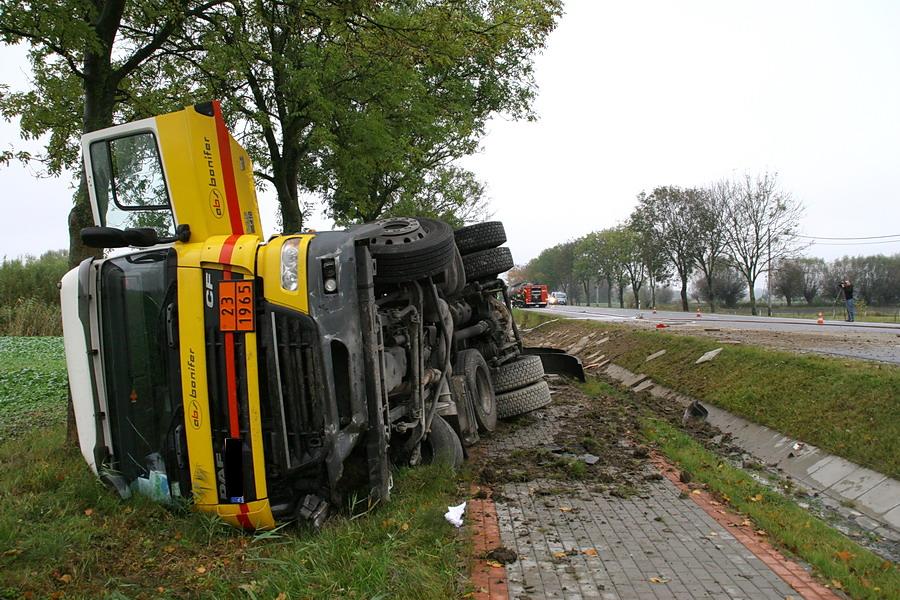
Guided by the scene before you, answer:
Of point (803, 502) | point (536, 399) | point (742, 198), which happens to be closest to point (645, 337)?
point (536, 399)

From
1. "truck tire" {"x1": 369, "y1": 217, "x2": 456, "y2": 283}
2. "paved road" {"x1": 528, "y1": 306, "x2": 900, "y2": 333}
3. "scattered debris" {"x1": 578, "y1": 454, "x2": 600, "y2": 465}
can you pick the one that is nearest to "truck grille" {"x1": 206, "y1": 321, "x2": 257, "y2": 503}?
"truck tire" {"x1": 369, "y1": 217, "x2": 456, "y2": 283}

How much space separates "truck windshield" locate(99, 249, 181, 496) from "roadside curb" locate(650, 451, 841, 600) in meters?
3.84

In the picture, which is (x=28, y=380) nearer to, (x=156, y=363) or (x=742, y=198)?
(x=156, y=363)

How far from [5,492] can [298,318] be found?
306 cm

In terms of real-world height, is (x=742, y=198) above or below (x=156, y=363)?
above

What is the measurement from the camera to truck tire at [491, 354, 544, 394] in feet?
27.6

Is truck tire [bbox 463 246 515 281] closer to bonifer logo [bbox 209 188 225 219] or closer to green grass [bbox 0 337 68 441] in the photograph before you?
bonifer logo [bbox 209 188 225 219]

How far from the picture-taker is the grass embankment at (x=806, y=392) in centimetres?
699

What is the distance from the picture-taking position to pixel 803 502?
6441 millimetres

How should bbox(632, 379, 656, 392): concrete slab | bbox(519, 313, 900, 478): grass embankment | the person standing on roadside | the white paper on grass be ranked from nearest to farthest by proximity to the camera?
the white paper on grass → bbox(519, 313, 900, 478): grass embankment → bbox(632, 379, 656, 392): concrete slab → the person standing on roadside

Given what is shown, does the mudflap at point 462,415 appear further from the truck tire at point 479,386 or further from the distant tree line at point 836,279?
the distant tree line at point 836,279

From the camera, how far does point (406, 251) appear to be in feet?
17.1

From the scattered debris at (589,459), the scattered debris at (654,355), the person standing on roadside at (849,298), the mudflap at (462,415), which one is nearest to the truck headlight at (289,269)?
the mudflap at (462,415)

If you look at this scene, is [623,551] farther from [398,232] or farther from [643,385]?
[643,385]
